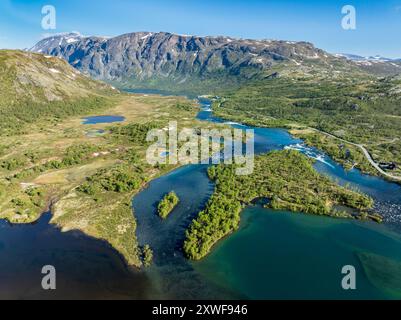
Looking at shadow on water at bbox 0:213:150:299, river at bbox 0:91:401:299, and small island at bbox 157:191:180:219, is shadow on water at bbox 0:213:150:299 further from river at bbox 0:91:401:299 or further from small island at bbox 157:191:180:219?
small island at bbox 157:191:180:219

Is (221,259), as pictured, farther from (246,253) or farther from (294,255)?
(294,255)

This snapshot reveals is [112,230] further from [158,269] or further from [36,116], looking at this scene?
[36,116]

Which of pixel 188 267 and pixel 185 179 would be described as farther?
pixel 185 179

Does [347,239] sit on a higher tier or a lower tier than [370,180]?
lower

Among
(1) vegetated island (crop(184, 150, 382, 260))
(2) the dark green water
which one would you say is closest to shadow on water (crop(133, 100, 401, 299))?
(2) the dark green water
